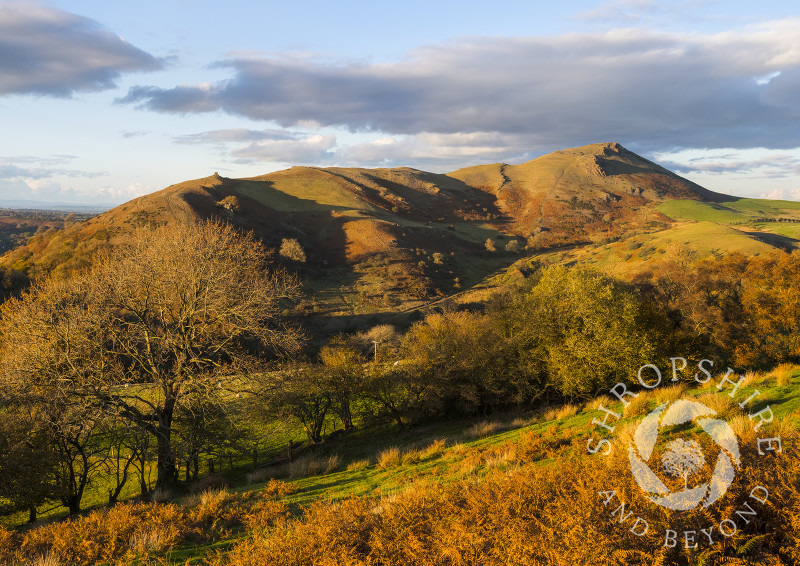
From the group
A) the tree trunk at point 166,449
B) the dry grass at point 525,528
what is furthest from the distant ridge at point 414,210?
the dry grass at point 525,528

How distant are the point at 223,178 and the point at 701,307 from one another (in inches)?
4108

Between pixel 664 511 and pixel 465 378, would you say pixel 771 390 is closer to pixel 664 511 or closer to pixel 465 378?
pixel 664 511

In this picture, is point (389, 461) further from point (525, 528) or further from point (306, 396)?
point (525, 528)

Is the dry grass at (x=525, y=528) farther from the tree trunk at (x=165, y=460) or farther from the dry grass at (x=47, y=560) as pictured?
the tree trunk at (x=165, y=460)

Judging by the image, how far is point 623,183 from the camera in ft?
509

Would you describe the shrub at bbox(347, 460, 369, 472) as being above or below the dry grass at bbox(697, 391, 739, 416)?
below

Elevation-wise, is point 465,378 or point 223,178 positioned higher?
point 223,178

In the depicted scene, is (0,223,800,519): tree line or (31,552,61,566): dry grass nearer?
(31,552,61,566): dry grass

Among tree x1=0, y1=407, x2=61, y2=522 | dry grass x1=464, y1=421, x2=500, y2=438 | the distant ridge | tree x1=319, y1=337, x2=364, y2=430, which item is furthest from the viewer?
the distant ridge

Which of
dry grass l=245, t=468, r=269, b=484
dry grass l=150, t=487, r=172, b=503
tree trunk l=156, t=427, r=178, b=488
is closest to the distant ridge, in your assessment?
tree trunk l=156, t=427, r=178, b=488

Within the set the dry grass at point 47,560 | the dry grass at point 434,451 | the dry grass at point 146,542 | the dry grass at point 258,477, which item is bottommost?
the dry grass at point 258,477

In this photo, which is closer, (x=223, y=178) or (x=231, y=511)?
(x=231, y=511)

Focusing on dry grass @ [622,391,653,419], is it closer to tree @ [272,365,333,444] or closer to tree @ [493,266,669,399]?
tree @ [493,266,669,399]

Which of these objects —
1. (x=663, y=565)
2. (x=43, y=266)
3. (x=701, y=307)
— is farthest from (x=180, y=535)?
(x=43, y=266)
